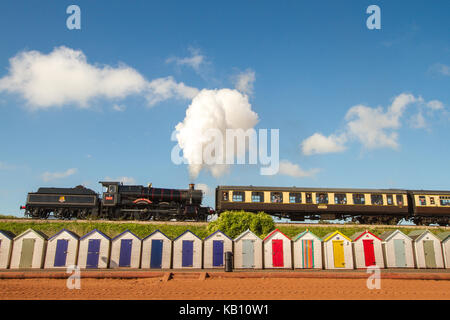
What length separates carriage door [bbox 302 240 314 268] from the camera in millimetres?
18234

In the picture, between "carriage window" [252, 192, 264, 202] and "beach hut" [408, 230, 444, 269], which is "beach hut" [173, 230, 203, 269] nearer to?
"carriage window" [252, 192, 264, 202]

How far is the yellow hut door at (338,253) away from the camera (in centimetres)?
1833

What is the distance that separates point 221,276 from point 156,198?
1596 centimetres

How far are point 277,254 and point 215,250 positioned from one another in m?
3.74

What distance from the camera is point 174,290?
11.8 meters

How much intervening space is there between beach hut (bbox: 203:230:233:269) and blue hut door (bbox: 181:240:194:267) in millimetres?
771

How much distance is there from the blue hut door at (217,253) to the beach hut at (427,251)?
12.2 metres

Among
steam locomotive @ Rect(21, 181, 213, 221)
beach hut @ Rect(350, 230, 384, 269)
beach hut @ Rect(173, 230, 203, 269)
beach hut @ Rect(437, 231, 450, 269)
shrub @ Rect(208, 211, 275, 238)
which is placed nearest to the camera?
beach hut @ Rect(173, 230, 203, 269)

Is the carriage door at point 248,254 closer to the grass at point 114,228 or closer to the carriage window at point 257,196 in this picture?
the grass at point 114,228

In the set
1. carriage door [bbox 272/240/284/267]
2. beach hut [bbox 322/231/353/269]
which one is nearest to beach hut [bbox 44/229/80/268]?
carriage door [bbox 272/240/284/267]
